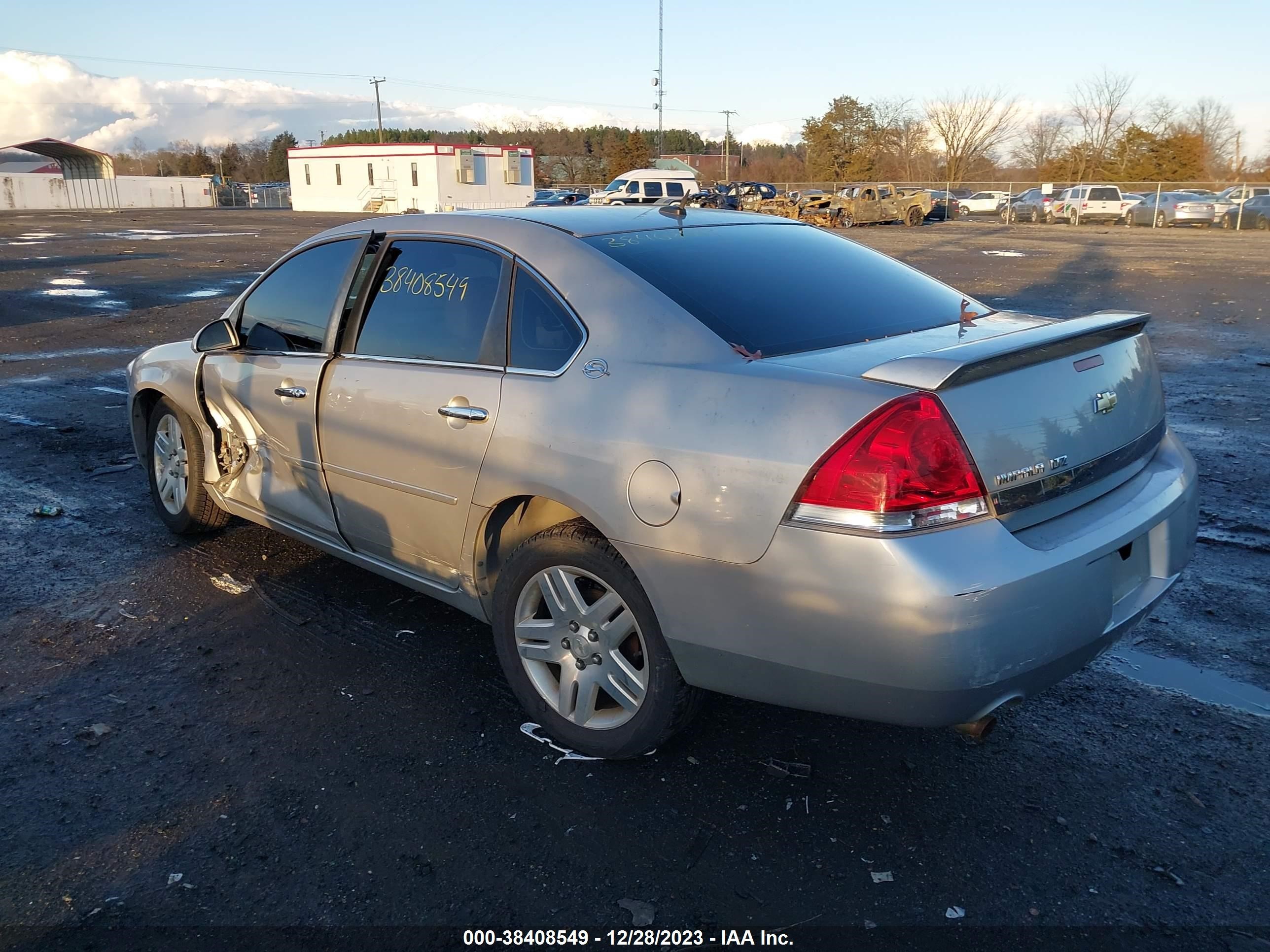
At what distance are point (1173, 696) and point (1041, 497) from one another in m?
1.41

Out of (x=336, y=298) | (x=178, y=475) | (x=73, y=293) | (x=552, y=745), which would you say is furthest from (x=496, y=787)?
(x=73, y=293)

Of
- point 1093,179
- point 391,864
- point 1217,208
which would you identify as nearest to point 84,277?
point 391,864

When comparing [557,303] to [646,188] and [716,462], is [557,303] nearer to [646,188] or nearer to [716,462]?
[716,462]

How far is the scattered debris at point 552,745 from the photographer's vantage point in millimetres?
3209

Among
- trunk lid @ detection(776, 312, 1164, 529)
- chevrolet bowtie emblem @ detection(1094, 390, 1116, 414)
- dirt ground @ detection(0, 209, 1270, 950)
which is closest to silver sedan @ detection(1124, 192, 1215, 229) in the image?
dirt ground @ detection(0, 209, 1270, 950)

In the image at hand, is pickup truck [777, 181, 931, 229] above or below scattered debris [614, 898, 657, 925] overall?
above

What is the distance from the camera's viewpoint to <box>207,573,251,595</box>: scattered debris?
15.1 ft

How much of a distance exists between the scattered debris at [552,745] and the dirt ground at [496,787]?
0.07 metres

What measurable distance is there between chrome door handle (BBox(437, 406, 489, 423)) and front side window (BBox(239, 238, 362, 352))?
3.24 ft

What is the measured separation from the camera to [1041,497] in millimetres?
2662

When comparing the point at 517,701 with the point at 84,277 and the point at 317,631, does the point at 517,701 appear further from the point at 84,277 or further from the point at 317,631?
the point at 84,277

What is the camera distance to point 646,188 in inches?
1714

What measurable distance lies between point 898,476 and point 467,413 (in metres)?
1.54

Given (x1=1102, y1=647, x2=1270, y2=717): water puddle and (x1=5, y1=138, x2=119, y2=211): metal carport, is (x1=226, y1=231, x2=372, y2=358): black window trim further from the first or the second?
(x1=5, y1=138, x2=119, y2=211): metal carport
